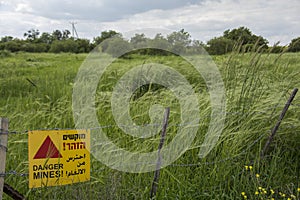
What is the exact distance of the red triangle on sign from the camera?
6.15 feet

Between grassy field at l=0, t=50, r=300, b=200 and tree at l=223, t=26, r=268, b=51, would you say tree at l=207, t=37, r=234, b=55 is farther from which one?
grassy field at l=0, t=50, r=300, b=200

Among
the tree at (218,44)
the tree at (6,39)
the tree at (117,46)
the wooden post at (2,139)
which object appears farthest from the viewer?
the tree at (6,39)

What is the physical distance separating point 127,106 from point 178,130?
2.67ft

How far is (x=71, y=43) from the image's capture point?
42.2 ft

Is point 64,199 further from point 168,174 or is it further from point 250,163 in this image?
point 250,163

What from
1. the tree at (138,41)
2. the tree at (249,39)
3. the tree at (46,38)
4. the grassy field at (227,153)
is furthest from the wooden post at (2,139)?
the tree at (46,38)

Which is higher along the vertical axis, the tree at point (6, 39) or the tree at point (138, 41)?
the tree at point (6, 39)

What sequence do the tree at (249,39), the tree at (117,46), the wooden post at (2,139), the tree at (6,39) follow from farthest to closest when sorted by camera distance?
the tree at (6,39) < the tree at (117,46) < the tree at (249,39) < the wooden post at (2,139)

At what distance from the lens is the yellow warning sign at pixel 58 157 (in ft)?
6.14

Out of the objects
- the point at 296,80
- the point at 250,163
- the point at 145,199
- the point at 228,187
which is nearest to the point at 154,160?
the point at 145,199

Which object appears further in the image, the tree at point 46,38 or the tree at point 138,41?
the tree at point 46,38

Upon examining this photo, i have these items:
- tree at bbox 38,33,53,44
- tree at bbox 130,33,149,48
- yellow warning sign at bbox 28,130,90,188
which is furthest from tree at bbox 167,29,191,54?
tree at bbox 38,33,53,44

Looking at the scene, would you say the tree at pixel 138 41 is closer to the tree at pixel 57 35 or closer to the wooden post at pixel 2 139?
the wooden post at pixel 2 139

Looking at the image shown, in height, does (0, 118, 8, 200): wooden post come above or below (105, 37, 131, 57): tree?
below
